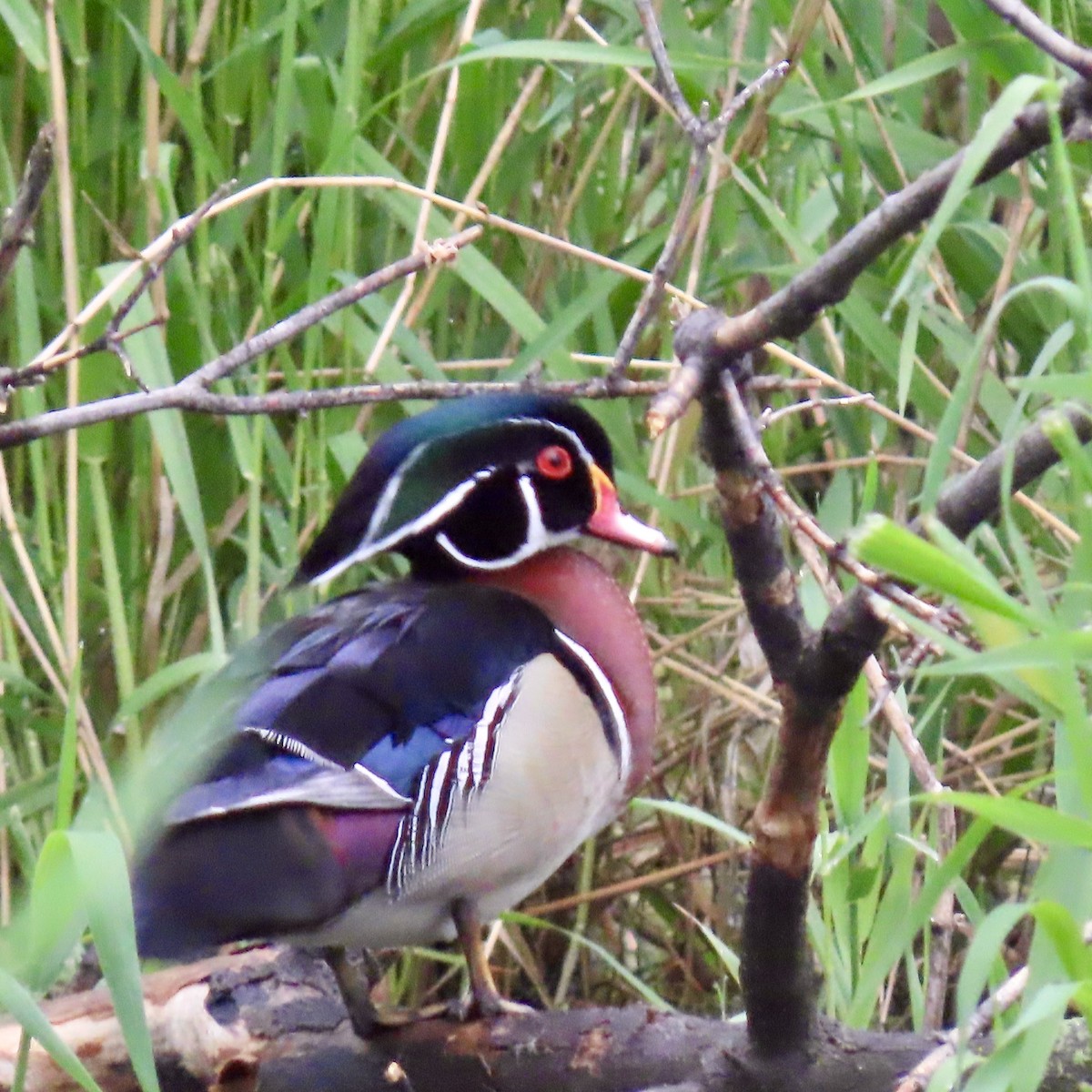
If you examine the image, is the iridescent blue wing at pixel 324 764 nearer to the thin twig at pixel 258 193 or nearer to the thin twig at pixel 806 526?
the thin twig at pixel 258 193

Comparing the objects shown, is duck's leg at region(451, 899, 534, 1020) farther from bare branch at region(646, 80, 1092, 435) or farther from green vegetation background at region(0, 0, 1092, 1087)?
bare branch at region(646, 80, 1092, 435)

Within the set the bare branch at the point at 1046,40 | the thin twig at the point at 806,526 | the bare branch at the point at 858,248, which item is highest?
the bare branch at the point at 1046,40

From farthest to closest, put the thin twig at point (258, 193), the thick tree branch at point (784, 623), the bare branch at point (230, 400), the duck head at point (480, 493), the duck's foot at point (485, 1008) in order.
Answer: the duck head at point (480, 493) → the duck's foot at point (485, 1008) → the thin twig at point (258, 193) → the bare branch at point (230, 400) → the thick tree branch at point (784, 623)

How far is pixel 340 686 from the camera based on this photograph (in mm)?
1154

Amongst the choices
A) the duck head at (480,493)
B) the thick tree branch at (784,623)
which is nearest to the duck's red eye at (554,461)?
the duck head at (480,493)

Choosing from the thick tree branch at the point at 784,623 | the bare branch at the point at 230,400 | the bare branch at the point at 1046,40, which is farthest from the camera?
the bare branch at the point at 230,400

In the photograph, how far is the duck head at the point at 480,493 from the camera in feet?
4.18

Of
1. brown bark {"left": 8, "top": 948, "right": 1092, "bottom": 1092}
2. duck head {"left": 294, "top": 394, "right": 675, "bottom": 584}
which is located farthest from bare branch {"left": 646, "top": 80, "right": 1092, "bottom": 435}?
duck head {"left": 294, "top": 394, "right": 675, "bottom": 584}

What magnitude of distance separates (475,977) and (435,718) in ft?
0.64

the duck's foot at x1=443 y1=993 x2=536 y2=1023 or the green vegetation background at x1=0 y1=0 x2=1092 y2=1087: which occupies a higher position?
the green vegetation background at x1=0 y1=0 x2=1092 y2=1087

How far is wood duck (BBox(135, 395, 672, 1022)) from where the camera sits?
1.07m

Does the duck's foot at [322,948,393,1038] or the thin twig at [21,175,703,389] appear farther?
the duck's foot at [322,948,393,1038]

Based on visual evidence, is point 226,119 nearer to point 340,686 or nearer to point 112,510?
point 112,510

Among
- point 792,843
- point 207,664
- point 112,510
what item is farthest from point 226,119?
point 792,843
